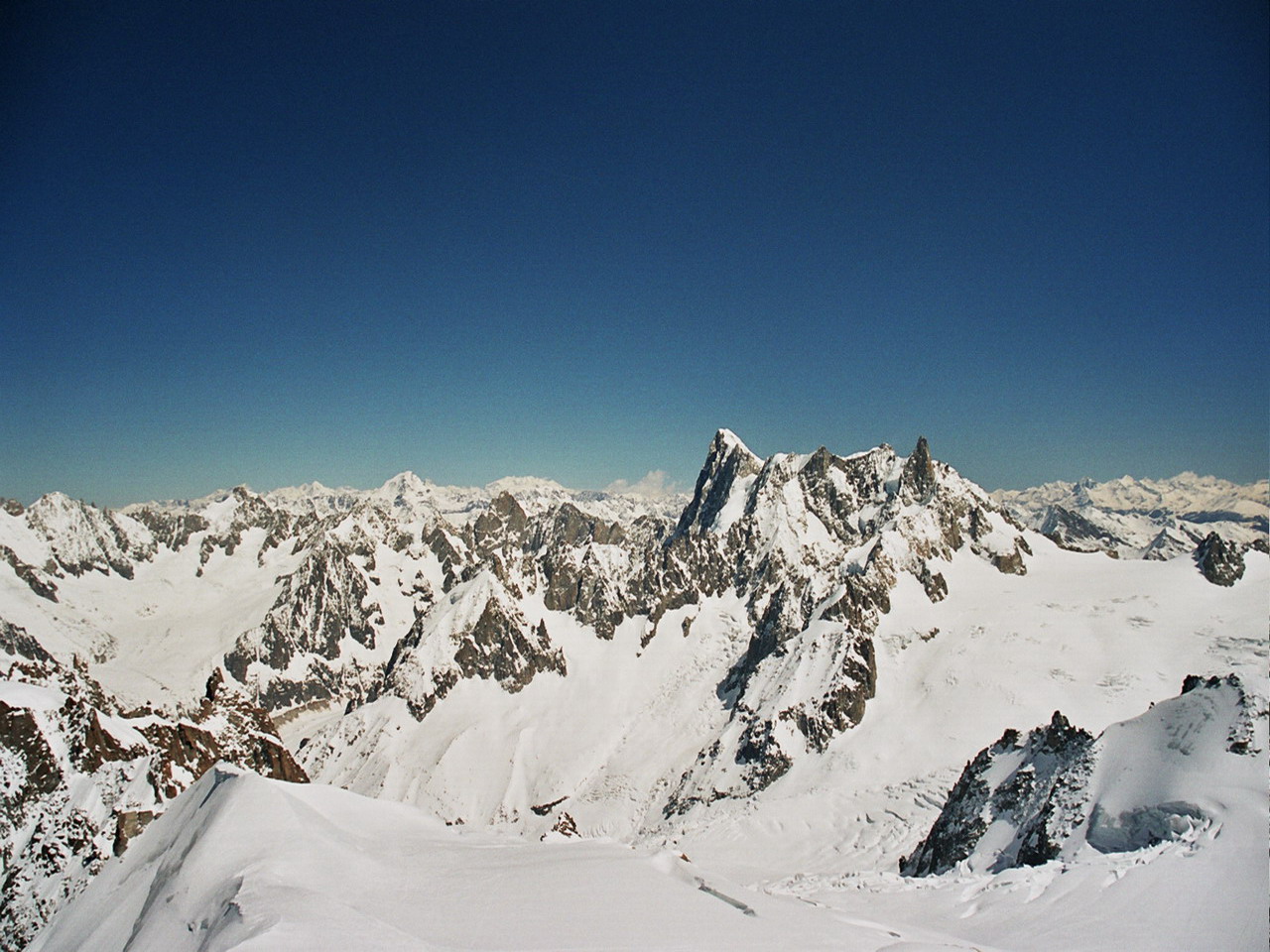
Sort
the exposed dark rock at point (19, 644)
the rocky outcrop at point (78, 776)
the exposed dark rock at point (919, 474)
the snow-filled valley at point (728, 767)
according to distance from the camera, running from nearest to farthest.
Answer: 1. the snow-filled valley at point (728, 767)
2. the rocky outcrop at point (78, 776)
3. the exposed dark rock at point (19, 644)
4. the exposed dark rock at point (919, 474)

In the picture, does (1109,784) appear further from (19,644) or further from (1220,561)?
(19,644)

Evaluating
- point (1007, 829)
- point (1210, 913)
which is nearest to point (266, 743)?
point (1210, 913)

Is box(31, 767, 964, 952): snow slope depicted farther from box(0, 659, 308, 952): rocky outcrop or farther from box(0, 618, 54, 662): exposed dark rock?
box(0, 618, 54, 662): exposed dark rock

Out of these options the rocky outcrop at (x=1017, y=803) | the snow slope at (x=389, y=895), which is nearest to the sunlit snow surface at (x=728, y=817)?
the snow slope at (x=389, y=895)

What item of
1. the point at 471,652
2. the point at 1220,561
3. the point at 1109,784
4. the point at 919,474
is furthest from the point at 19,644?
the point at 1220,561

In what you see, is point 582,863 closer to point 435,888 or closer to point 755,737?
point 435,888

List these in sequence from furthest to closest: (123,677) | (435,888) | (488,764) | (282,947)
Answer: (123,677) → (488,764) → (435,888) → (282,947)

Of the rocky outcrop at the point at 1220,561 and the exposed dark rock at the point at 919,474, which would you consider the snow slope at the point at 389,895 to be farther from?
the exposed dark rock at the point at 919,474

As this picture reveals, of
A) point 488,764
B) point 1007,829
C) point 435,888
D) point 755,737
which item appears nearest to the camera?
point 435,888
